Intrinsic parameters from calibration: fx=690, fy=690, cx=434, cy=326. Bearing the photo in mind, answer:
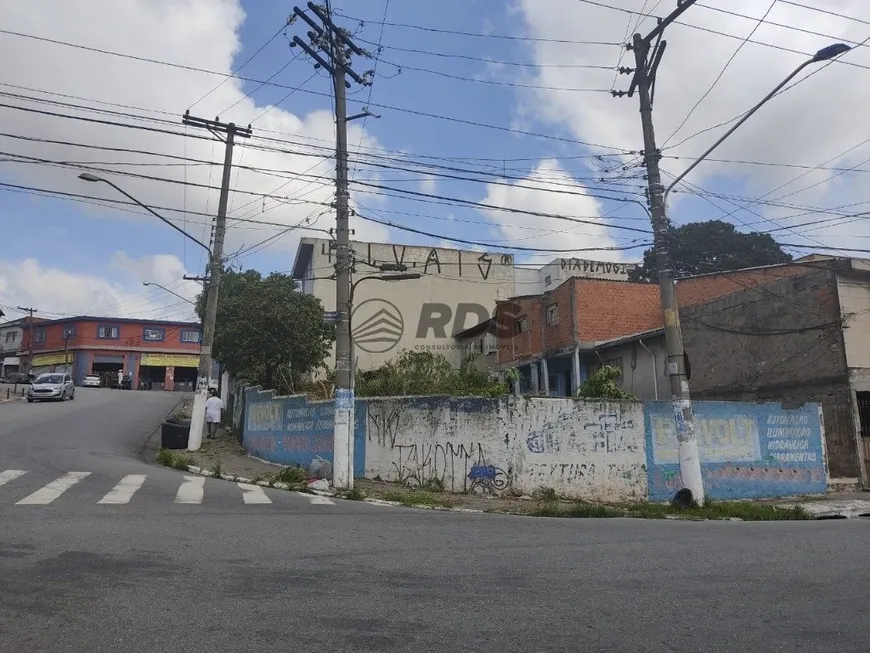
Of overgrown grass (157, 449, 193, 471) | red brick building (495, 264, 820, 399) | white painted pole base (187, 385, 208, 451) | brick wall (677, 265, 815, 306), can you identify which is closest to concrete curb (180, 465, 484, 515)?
overgrown grass (157, 449, 193, 471)

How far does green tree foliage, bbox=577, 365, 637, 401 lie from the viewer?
16.8 meters

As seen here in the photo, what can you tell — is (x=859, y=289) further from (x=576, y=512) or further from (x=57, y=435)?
(x=57, y=435)

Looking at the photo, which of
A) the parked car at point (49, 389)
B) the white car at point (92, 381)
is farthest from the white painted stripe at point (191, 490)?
the white car at point (92, 381)

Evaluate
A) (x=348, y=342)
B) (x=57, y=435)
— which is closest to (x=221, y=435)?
(x=57, y=435)

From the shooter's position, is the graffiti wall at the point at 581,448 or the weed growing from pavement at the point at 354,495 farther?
the graffiti wall at the point at 581,448

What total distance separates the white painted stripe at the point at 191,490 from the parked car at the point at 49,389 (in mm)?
24762

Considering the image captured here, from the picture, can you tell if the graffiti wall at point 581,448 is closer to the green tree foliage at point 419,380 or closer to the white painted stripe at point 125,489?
the green tree foliage at point 419,380

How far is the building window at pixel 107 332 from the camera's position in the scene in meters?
65.2

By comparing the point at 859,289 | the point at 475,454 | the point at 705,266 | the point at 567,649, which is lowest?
the point at 567,649

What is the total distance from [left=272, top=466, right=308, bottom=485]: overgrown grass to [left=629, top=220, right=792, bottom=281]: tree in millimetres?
31381

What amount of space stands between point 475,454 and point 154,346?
59393 millimetres

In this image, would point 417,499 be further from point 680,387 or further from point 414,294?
point 414,294

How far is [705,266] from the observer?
141 feet

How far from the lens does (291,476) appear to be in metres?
15.5
